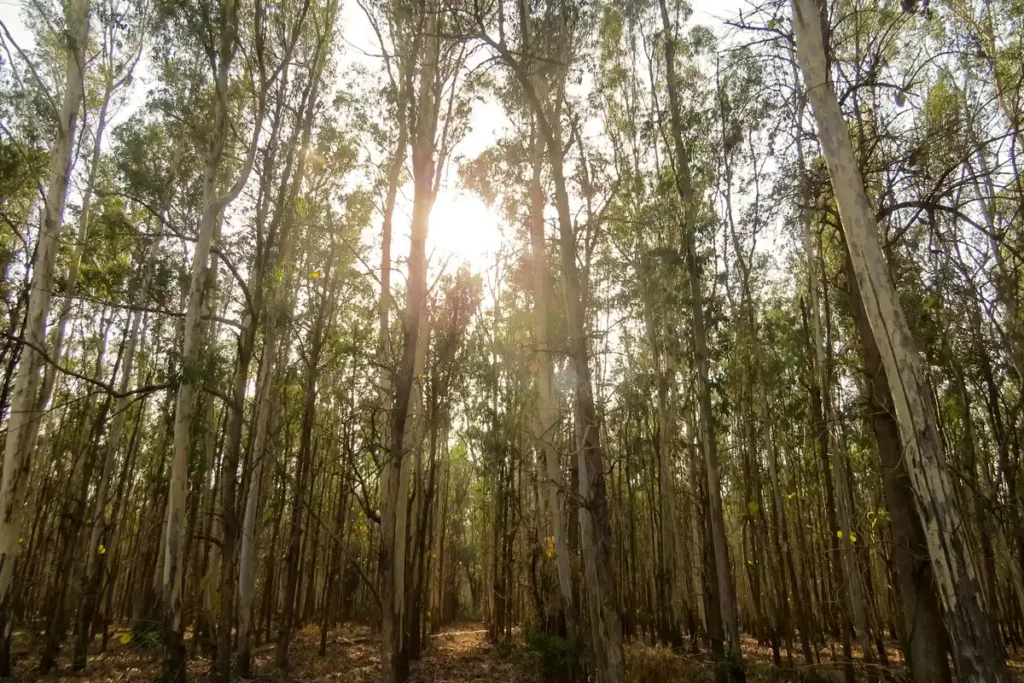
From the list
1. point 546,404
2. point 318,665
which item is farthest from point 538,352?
point 318,665

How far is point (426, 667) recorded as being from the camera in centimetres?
1197

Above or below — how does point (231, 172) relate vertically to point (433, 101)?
above

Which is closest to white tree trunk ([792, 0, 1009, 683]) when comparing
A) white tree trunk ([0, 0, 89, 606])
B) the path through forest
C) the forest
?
the forest

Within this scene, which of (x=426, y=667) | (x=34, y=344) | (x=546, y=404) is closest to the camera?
(x=34, y=344)

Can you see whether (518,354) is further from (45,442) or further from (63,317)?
(45,442)

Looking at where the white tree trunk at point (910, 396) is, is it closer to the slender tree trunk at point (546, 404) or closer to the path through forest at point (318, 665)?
the slender tree trunk at point (546, 404)

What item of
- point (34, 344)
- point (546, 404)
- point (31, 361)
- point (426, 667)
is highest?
point (34, 344)

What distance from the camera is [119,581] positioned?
26391mm

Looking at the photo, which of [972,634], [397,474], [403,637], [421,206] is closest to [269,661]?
[403,637]

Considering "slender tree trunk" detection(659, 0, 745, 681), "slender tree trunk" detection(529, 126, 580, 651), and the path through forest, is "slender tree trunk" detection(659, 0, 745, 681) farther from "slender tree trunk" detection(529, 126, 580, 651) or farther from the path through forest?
the path through forest

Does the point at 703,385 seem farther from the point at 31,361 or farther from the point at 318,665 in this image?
the point at 31,361

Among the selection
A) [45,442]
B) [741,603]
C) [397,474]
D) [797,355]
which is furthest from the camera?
[741,603]

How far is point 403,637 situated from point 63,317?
29.1ft

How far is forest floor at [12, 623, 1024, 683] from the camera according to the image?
32.2 ft
